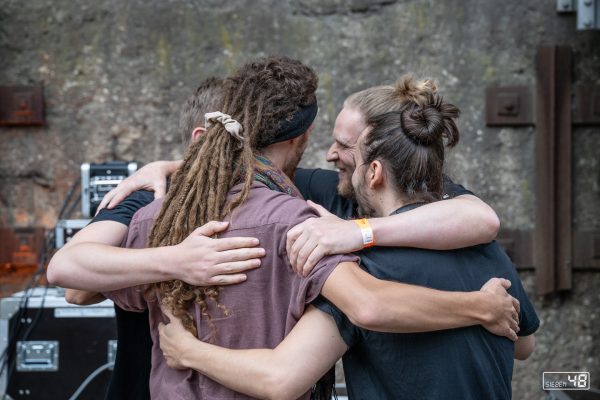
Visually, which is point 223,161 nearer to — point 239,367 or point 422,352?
point 239,367

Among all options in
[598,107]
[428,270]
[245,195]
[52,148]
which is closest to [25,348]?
[52,148]

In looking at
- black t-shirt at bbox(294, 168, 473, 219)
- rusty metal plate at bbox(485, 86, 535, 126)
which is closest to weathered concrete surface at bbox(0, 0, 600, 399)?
rusty metal plate at bbox(485, 86, 535, 126)

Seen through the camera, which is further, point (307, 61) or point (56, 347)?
point (307, 61)

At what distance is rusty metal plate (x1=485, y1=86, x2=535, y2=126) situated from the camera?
4.31 metres

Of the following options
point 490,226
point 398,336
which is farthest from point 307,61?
point 398,336

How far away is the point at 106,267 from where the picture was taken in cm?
194

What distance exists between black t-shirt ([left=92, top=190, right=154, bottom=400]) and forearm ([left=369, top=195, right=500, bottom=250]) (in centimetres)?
75

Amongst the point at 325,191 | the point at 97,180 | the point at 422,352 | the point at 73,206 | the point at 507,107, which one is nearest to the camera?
the point at 422,352

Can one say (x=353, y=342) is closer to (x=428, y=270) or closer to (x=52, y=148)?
(x=428, y=270)

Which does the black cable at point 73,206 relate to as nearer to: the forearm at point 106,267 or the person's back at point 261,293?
the forearm at point 106,267

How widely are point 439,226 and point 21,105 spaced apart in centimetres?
303

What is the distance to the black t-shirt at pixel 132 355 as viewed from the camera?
7.39 ft

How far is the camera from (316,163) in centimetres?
438

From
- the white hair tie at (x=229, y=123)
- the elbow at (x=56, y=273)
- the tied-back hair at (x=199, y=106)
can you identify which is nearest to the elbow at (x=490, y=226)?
the white hair tie at (x=229, y=123)
